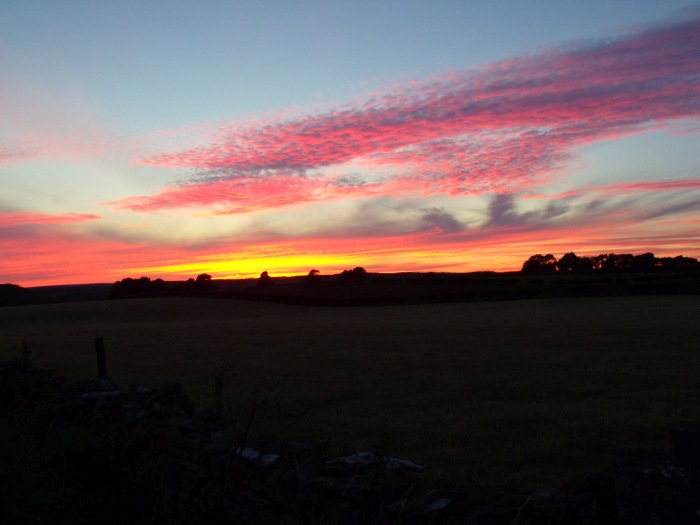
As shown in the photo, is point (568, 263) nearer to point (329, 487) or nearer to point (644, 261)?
point (644, 261)

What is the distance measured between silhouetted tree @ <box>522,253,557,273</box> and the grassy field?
64020 mm

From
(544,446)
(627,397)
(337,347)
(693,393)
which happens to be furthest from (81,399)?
(337,347)

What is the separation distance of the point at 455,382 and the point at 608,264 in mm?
88001

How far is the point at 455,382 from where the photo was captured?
1706 centimetres

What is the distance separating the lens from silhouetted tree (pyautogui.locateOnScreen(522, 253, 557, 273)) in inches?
3981

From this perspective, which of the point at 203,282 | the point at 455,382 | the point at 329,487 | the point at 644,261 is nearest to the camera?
the point at 329,487

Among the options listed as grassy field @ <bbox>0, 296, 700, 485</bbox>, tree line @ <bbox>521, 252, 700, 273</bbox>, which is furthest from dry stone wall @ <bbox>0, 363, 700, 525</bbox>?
tree line @ <bbox>521, 252, 700, 273</bbox>

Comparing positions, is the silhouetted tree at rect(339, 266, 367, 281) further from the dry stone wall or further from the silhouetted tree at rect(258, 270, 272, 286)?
the dry stone wall

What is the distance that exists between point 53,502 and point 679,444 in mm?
5415

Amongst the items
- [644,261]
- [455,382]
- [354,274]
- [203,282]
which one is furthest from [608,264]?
[455,382]

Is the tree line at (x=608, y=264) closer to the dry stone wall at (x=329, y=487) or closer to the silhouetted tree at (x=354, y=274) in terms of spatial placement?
the silhouetted tree at (x=354, y=274)

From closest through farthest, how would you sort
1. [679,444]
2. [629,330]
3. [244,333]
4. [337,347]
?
[679,444]
[337,347]
[629,330]
[244,333]

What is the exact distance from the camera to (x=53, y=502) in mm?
5496

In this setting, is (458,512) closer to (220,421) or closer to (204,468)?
(204,468)
